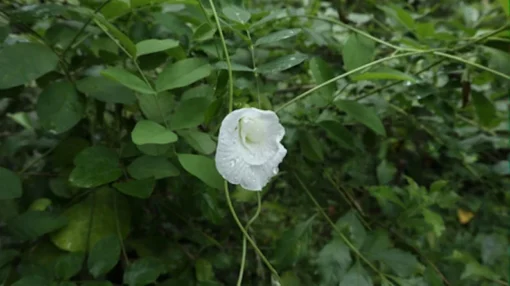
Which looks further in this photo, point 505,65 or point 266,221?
point 266,221

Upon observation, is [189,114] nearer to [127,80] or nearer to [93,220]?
[127,80]

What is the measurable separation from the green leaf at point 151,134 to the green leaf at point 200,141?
0.11 feet

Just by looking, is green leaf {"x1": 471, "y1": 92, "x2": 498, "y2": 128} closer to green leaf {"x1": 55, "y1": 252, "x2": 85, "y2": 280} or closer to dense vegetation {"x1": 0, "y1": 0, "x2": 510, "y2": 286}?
dense vegetation {"x1": 0, "y1": 0, "x2": 510, "y2": 286}

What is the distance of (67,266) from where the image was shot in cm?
56

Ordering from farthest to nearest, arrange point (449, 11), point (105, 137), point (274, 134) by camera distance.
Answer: point (449, 11) < point (105, 137) < point (274, 134)

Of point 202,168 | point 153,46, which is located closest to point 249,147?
point 202,168

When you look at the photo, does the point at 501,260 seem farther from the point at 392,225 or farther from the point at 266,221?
the point at 266,221

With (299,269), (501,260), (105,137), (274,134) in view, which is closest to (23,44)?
(105,137)

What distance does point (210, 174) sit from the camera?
52 centimetres

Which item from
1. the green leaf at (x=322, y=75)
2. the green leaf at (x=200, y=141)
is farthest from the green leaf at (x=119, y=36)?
the green leaf at (x=322, y=75)

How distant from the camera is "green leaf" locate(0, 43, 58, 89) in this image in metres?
0.54

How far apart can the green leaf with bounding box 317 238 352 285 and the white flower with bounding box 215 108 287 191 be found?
17 centimetres

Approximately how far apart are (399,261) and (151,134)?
0.35 metres

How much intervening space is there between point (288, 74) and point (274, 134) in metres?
0.32
